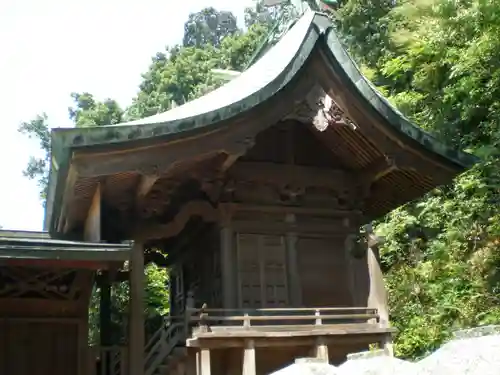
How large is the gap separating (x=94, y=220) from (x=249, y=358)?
9.99ft

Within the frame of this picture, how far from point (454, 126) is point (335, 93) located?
8.72 metres

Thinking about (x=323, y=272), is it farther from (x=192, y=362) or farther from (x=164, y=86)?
(x=164, y=86)

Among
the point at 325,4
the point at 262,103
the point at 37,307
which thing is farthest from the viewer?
the point at 325,4

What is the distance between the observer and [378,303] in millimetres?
10648

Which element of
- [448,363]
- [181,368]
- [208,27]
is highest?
[208,27]

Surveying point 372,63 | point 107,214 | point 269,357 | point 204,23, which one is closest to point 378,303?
point 269,357

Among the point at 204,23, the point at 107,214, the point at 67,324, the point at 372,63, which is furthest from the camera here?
the point at 204,23

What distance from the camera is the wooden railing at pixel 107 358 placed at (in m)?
8.77

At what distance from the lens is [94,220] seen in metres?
8.91

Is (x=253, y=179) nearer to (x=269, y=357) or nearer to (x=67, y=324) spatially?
(x=269, y=357)

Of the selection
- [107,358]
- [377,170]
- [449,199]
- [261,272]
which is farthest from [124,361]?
[449,199]

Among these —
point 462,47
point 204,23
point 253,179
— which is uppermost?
point 204,23

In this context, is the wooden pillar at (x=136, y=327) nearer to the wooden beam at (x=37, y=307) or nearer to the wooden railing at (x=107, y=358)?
the wooden railing at (x=107, y=358)

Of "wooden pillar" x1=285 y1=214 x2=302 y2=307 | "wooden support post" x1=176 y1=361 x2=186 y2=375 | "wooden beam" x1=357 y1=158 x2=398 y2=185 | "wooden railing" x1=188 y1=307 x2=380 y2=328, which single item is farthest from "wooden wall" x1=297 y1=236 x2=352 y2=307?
"wooden support post" x1=176 y1=361 x2=186 y2=375
